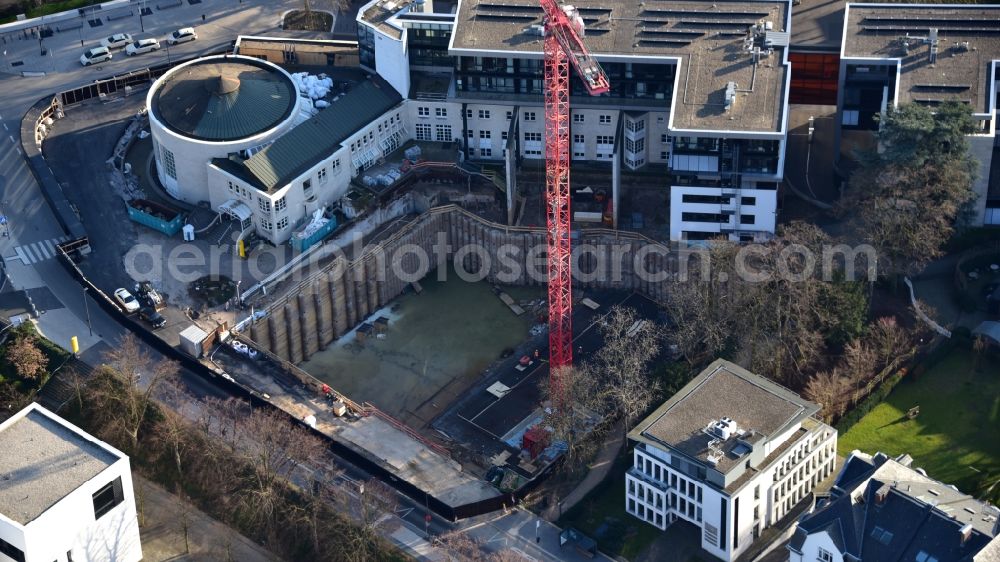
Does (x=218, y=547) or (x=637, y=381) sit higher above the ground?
(x=637, y=381)

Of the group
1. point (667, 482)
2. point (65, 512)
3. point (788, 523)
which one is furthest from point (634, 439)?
point (65, 512)

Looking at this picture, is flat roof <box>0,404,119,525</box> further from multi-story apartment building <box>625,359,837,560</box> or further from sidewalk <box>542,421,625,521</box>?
multi-story apartment building <box>625,359,837,560</box>

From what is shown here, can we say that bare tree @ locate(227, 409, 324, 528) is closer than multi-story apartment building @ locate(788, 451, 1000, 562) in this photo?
No

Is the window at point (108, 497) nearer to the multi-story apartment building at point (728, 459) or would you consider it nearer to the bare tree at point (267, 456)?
the bare tree at point (267, 456)

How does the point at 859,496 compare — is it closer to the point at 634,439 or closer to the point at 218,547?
the point at 634,439

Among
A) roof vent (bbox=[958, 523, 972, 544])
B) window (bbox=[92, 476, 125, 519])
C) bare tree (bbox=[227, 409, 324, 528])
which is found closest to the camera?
roof vent (bbox=[958, 523, 972, 544])

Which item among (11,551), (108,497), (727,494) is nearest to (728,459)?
(727,494)

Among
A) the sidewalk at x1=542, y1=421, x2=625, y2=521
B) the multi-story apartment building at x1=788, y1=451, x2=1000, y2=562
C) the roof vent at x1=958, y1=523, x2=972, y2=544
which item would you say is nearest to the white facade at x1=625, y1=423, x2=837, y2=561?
the sidewalk at x1=542, y1=421, x2=625, y2=521
